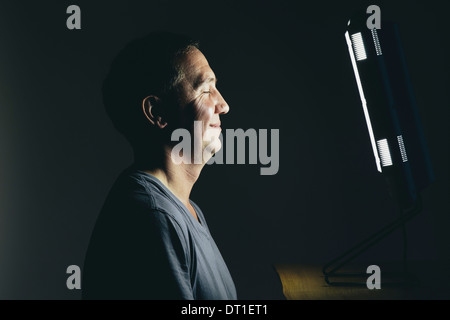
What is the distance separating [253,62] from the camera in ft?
7.60

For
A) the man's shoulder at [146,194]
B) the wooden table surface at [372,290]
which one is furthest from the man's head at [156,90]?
the wooden table surface at [372,290]

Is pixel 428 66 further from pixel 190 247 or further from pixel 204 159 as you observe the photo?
pixel 190 247

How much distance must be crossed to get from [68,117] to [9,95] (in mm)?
348

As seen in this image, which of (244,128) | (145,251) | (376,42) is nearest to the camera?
(145,251)

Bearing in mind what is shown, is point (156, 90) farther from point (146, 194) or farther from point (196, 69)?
point (146, 194)

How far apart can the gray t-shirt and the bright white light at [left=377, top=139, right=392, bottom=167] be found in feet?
1.91

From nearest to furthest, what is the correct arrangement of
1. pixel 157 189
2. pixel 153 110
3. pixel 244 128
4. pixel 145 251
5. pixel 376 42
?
1. pixel 145 251
2. pixel 157 189
3. pixel 153 110
4. pixel 376 42
5. pixel 244 128

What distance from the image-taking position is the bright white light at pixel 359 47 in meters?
1.25

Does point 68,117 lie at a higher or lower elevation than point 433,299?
higher

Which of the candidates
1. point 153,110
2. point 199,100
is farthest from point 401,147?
point 153,110

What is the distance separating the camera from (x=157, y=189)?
3.37ft

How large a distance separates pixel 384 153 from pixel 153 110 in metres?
0.65
